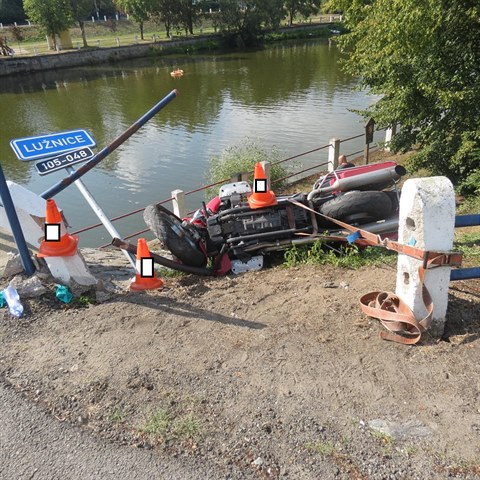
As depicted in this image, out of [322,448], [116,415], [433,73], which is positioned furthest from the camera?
[433,73]

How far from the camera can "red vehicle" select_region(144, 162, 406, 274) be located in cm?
578

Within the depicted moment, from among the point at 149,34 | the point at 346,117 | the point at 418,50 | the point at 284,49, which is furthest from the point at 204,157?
the point at 149,34

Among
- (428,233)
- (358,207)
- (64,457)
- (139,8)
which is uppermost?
(139,8)

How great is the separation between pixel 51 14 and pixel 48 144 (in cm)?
4890

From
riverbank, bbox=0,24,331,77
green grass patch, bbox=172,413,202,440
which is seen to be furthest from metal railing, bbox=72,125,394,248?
riverbank, bbox=0,24,331,77

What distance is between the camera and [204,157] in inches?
708

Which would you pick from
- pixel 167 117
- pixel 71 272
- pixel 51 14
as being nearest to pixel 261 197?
pixel 71 272

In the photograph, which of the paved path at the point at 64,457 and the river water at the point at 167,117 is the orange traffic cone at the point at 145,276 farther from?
the river water at the point at 167,117

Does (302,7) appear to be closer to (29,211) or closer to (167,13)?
(167,13)

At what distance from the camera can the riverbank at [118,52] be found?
138 feet

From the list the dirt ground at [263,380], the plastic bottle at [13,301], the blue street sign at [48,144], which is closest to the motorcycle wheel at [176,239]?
the dirt ground at [263,380]

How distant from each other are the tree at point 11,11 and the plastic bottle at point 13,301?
68.8 m

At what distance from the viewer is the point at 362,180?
6.34 meters

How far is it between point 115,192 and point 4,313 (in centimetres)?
1086
